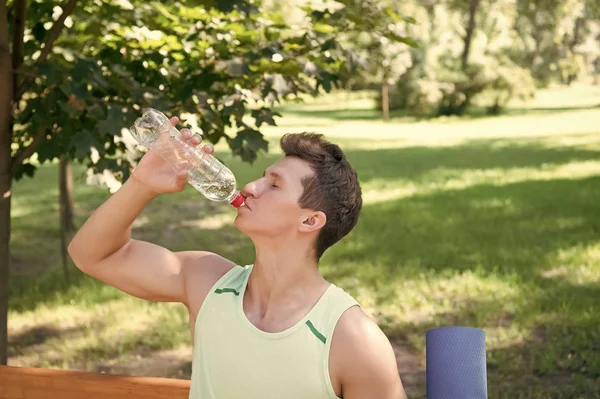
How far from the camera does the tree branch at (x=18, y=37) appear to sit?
391 cm

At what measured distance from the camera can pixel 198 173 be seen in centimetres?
293

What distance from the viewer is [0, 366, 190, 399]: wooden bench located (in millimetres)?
2619

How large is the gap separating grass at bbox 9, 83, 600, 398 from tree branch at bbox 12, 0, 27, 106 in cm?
198

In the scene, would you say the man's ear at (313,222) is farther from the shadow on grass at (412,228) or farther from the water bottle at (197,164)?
the shadow on grass at (412,228)

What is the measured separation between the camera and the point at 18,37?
3.94m

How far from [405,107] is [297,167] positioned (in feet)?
93.2

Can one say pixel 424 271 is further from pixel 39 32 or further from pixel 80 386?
pixel 80 386

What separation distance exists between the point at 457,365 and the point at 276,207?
19.8 inches

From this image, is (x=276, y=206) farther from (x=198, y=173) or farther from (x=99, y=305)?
(x=99, y=305)

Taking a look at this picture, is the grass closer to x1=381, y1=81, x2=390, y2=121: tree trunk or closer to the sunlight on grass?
the sunlight on grass

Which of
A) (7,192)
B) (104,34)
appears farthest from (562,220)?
(7,192)

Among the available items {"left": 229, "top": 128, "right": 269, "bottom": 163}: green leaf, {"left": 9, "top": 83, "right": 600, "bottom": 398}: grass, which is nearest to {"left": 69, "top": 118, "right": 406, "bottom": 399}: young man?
{"left": 229, "top": 128, "right": 269, "bottom": 163}: green leaf

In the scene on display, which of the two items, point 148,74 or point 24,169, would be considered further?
point 24,169

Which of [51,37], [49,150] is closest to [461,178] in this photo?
[49,150]
